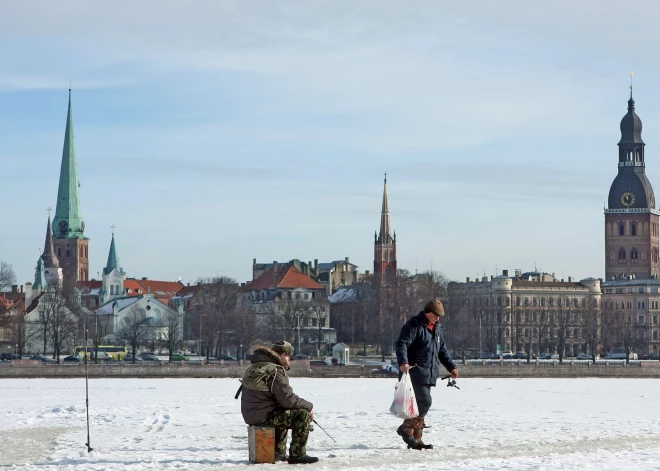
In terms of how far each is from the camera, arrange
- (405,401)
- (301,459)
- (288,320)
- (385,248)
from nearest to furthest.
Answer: (301,459), (405,401), (288,320), (385,248)

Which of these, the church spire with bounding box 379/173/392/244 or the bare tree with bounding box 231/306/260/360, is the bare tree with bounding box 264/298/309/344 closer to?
the bare tree with bounding box 231/306/260/360

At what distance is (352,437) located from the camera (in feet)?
72.1

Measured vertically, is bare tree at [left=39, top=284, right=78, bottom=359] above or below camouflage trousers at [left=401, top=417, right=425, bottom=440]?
above

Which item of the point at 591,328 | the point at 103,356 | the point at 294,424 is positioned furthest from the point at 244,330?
the point at 294,424

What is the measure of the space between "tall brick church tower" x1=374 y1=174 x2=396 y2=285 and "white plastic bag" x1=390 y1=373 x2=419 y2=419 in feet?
520

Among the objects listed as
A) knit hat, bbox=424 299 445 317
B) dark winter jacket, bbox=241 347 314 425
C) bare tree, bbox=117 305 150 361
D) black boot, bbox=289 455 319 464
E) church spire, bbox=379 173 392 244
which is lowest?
black boot, bbox=289 455 319 464

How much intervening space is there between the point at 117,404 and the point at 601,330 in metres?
111

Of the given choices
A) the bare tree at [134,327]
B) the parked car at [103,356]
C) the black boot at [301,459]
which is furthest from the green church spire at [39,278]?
the black boot at [301,459]

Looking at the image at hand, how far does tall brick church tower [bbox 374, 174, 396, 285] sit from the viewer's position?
179 metres

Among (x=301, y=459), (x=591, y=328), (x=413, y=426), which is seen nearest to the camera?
(x=301, y=459)

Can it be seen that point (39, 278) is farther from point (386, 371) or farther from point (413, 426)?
point (413, 426)

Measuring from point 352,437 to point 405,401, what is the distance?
133 inches

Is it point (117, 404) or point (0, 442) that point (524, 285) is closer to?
point (117, 404)

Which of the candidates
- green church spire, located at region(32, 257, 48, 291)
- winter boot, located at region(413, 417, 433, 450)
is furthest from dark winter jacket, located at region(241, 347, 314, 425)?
green church spire, located at region(32, 257, 48, 291)
